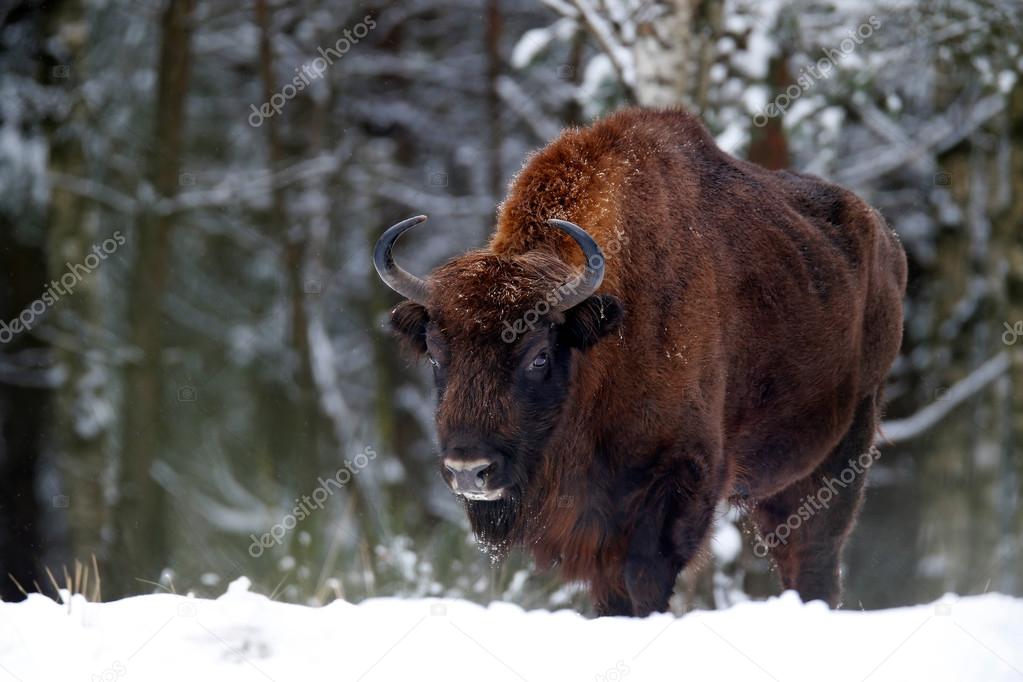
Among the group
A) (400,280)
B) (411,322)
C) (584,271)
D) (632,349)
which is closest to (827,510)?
(632,349)

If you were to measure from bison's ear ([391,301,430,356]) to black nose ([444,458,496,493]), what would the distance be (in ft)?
2.96

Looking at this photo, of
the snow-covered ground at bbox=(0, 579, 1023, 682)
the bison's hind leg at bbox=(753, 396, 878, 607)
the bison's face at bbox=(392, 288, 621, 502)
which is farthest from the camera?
the bison's hind leg at bbox=(753, 396, 878, 607)

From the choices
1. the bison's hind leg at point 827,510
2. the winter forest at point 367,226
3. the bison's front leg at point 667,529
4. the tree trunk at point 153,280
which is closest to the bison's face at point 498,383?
the bison's front leg at point 667,529

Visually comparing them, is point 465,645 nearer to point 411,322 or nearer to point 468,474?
point 468,474

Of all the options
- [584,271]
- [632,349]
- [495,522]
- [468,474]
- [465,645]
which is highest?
[584,271]

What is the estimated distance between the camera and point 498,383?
5.07 m

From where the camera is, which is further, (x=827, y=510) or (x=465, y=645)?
(x=827, y=510)

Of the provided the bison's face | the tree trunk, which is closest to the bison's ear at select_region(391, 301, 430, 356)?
the bison's face

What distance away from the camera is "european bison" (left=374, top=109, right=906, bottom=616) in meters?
5.16

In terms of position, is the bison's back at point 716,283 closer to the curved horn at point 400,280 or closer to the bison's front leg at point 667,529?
the bison's front leg at point 667,529

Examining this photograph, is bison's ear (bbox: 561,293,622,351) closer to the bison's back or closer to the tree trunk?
the bison's back

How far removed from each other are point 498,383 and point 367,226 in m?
10.7

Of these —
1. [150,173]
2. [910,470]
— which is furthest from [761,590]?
[150,173]

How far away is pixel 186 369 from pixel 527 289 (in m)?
14.2
